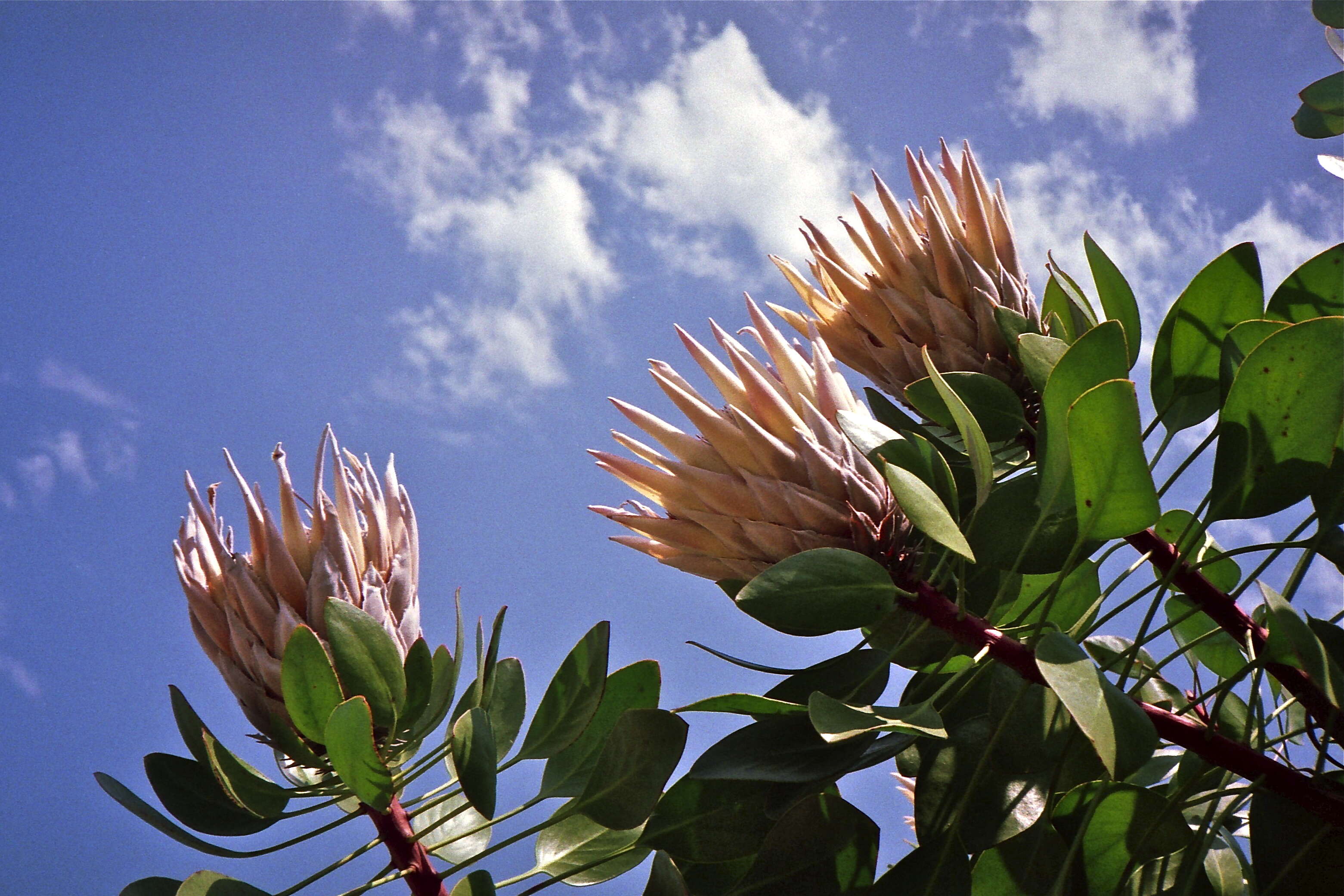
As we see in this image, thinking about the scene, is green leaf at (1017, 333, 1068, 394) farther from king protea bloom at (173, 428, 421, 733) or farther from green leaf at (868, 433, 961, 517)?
king protea bloom at (173, 428, 421, 733)

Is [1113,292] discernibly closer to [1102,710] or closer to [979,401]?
[979,401]

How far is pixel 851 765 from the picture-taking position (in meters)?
0.81

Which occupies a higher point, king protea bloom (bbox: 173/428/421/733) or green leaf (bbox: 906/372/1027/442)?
king protea bloom (bbox: 173/428/421/733)

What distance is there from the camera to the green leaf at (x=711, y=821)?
35.9 inches

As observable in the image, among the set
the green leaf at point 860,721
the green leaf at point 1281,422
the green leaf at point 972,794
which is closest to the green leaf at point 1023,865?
the green leaf at point 972,794

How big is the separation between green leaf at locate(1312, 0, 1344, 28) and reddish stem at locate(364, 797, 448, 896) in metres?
1.65

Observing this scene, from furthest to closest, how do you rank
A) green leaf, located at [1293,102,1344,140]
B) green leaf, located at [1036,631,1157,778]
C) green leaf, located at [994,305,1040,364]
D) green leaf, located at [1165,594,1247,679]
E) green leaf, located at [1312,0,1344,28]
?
green leaf, located at [1293,102,1344,140] < green leaf, located at [1312,0,1344,28] < green leaf, located at [1165,594,1247,679] < green leaf, located at [994,305,1040,364] < green leaf, located at [1036,631,1157,778]

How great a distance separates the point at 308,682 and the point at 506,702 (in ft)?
0.72

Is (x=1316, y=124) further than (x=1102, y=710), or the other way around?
(x=1316, y=124)

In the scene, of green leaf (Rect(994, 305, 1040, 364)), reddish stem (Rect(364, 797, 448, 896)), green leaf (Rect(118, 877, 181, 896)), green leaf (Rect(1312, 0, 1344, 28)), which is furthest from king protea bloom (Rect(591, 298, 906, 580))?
green leaf (Rect(1312, 0, 1344, 28))

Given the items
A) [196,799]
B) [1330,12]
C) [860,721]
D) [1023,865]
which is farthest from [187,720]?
[1330,12]

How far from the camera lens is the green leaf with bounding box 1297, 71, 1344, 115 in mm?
1539

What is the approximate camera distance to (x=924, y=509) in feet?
2.58

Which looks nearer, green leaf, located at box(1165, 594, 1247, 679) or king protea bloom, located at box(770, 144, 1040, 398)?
king protea bloom, located at box(770, 144, 1040, 398)
